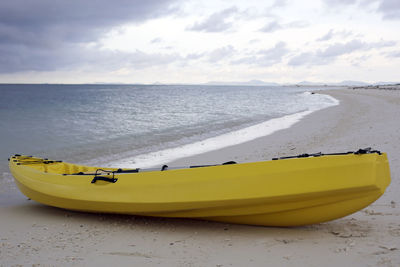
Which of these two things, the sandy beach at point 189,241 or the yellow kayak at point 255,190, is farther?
the yellow kayak at point 255,190

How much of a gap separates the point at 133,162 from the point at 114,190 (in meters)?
5.48

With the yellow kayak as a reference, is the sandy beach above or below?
below

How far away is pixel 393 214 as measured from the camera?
4414mm

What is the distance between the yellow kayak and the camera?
3838 mm

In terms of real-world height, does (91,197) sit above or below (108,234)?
above

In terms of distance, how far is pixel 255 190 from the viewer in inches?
160

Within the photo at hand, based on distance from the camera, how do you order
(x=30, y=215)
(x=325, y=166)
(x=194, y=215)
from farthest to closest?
(x=30, y=215)
(x=194, y=215)
(x=325, y=166)

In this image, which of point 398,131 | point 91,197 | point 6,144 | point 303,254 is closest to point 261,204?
point 303,254

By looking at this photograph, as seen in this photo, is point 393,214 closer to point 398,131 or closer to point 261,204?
point 261,204

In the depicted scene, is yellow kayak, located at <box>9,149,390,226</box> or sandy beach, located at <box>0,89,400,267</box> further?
yellow kayak, located at <box>9,149,390,226</box>

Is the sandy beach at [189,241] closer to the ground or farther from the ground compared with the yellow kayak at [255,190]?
closer to the ground

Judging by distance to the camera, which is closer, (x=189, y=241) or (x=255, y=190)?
(x=255, y=190)

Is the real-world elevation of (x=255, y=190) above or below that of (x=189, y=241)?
above

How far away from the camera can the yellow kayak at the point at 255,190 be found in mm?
3838
